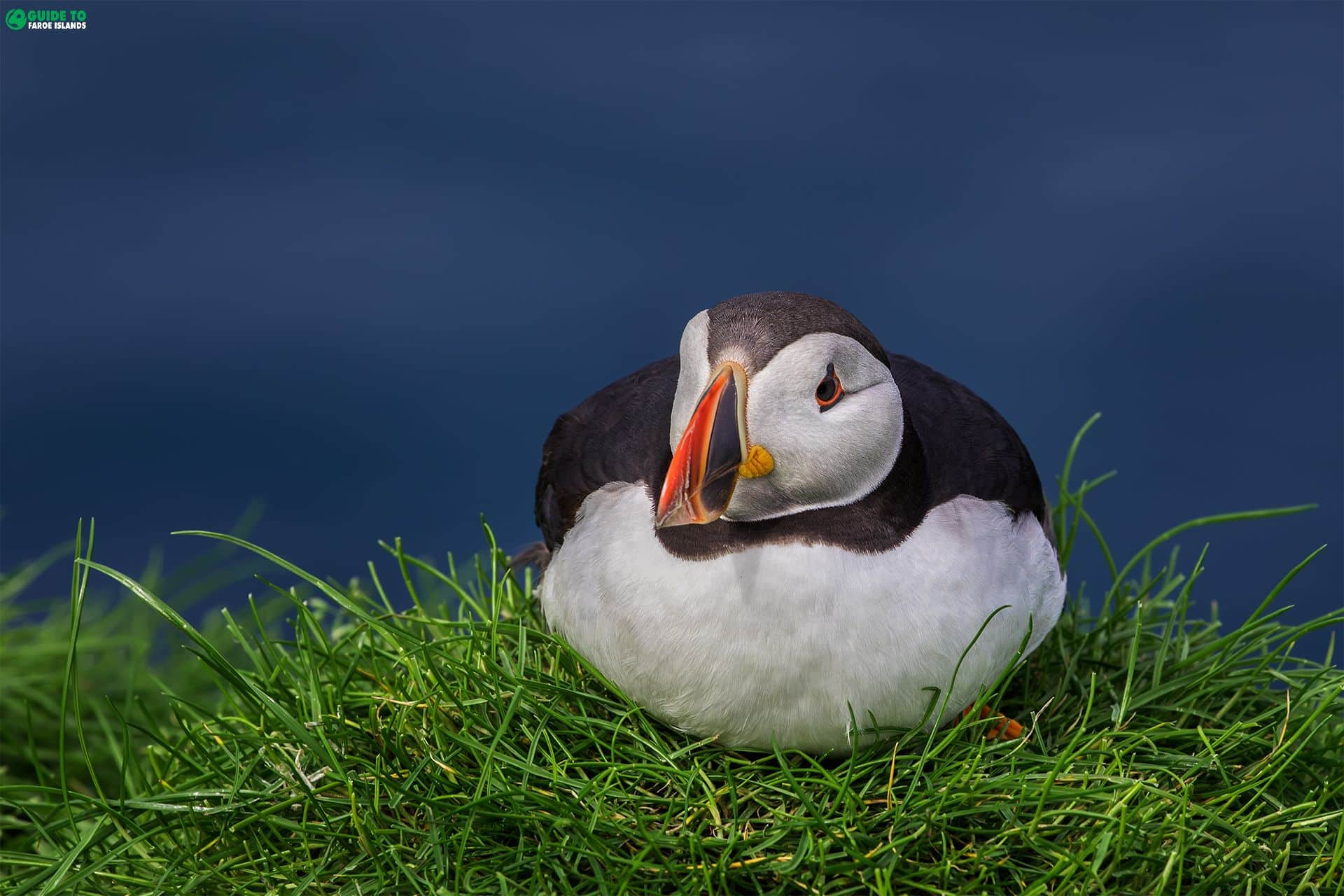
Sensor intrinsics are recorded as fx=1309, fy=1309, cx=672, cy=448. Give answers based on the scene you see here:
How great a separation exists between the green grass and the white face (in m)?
0.48

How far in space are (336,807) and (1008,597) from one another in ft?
4.17

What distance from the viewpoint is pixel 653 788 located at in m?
2.40

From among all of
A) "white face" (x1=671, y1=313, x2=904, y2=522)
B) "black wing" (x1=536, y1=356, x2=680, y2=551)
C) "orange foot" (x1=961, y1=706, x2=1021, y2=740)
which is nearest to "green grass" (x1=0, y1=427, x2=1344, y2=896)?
"orange foot" (x1=961, y1=706, x2=1021, y2=740)

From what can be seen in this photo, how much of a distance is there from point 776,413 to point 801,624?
365mm

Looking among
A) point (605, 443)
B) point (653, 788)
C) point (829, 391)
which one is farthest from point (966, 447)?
point (653, 788)

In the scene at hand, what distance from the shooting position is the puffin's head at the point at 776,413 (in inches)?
79.8

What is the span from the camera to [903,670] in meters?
2.22

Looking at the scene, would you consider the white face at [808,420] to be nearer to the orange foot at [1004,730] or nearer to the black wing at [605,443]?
the black wing at [605,443]

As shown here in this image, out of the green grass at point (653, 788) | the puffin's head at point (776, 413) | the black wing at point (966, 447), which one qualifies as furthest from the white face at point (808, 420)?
the green grass at point (653, 788)

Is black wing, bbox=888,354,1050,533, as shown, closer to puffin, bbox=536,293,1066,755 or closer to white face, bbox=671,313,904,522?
puffin, bbox=536,293,1066,755

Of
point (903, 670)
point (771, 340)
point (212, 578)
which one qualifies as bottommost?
point (212, 578)

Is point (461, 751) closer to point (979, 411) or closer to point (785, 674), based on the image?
point (785, 674)

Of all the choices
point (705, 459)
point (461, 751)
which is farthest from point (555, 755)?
point (705, 459)

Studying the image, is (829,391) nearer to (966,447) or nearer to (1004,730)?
(966,447)
